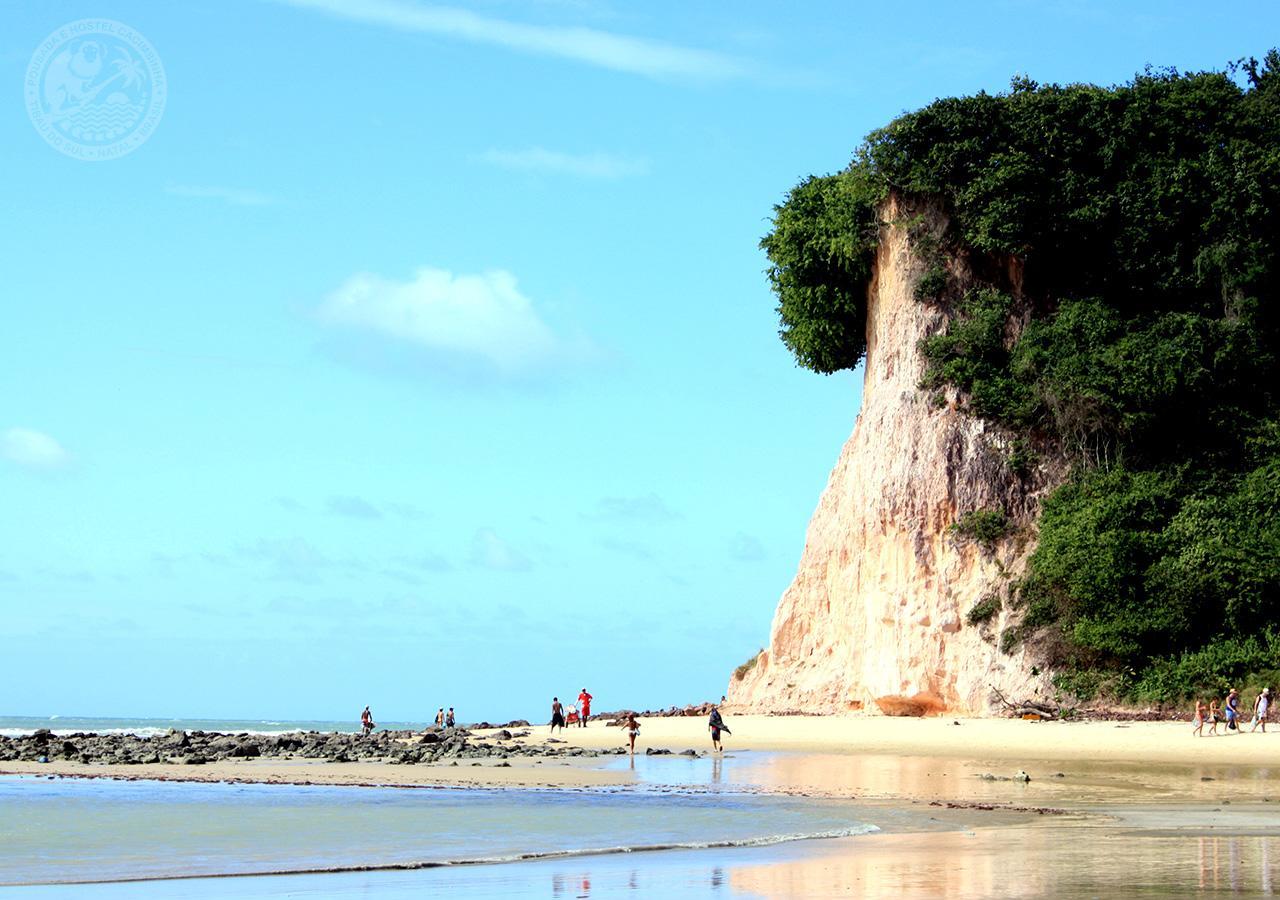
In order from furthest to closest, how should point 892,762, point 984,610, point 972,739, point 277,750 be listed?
point 984,610, point 277,750, point 972,739, point 892,762

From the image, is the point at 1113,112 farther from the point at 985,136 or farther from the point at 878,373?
the point at 878,373

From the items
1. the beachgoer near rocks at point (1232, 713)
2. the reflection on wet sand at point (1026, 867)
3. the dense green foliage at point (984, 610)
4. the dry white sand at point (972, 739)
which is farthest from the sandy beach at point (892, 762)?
the reflection on wet sand at point (1026, 867)

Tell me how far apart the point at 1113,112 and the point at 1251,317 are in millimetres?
7795

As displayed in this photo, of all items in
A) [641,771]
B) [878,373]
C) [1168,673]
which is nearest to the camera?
[641,771]

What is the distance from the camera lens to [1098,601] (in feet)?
124

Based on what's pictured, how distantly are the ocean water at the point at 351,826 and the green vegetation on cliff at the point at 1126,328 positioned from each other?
19.6m

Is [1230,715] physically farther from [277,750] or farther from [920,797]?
[277,750]

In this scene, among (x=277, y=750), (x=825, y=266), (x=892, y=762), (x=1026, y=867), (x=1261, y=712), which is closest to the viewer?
(x=1026, y=867)

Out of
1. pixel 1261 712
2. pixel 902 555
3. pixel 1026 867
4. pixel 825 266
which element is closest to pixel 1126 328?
pixel 902 555

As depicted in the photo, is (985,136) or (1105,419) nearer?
(1105,419)

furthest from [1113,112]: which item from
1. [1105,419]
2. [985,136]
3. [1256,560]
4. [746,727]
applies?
[746,727]

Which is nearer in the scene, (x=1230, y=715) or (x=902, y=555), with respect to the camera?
(x=1230, y=715)

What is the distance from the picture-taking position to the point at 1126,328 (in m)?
41.9

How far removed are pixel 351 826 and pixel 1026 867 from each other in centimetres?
839
